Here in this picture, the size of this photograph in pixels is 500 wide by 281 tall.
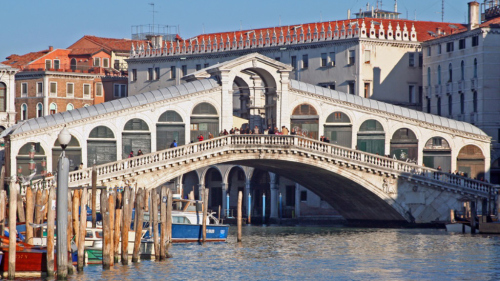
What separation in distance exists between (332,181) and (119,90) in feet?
102

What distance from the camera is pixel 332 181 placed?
5791cm

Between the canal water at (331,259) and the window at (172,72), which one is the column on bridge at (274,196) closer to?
the window at (172,72)

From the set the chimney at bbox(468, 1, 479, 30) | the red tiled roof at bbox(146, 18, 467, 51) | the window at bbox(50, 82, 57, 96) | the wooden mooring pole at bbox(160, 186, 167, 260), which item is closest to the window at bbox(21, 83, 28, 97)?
the window at bbox(50, 82, 57, 96)

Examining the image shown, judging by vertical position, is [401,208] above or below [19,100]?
below

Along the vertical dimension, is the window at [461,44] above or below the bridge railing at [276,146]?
above

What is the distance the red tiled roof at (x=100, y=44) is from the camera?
284ft

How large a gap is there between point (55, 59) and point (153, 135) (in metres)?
31.0

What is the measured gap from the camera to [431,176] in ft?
186

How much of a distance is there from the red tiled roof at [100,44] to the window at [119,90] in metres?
3.15

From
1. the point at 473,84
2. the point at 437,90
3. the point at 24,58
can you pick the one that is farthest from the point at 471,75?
the point at 24,58

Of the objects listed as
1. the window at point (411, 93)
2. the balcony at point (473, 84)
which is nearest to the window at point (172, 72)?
the window at point (411, 93)

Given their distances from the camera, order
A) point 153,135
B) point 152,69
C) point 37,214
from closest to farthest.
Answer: point 37,214
point 153,135
point 152,69

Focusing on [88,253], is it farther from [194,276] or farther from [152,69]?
[152,69]

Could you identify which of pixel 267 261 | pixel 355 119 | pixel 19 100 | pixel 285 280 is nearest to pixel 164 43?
pixel 19 100
